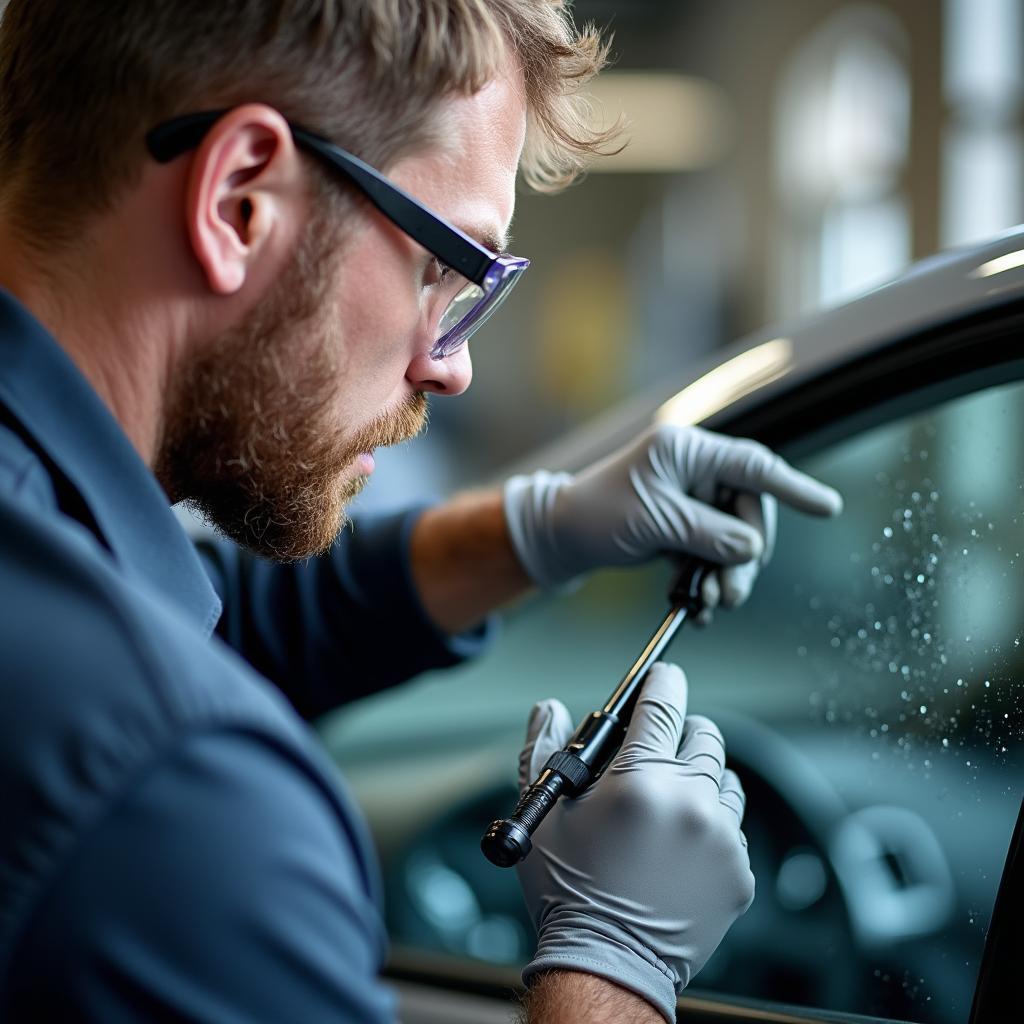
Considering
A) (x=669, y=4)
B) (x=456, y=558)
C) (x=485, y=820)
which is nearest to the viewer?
(x=456, y=558)

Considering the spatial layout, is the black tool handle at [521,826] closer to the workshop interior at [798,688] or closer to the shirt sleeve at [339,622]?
the workshop interior at [798,688]

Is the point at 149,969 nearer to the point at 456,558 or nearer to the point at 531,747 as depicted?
the point at 531,747

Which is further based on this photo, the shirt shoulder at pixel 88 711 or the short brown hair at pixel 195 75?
the short brown hair at pixel 195 75

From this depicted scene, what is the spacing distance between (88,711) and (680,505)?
80 centimetres

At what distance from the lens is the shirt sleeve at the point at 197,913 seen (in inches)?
23.2

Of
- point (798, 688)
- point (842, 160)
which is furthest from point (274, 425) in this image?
point (842, 160)

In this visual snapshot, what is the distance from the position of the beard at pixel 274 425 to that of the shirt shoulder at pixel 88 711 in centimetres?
27

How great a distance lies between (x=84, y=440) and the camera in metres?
0.85

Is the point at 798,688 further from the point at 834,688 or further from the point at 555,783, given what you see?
the point at 555,783

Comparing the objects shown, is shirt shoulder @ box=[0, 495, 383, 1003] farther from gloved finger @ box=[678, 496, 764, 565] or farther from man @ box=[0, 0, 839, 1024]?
gloved finger @ box=[678, 496, 764, 565]

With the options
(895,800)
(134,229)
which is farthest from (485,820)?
(134,229)

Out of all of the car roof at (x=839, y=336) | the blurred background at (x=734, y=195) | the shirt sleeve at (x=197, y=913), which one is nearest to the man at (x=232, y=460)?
the shirt sleeve at (x=197, y=913)

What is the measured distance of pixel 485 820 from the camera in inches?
74.0

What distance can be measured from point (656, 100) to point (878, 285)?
1034cm
